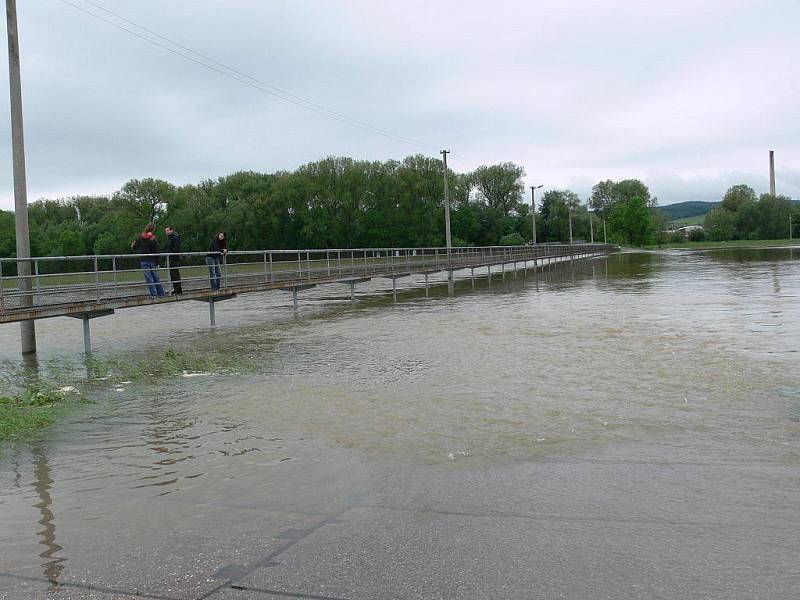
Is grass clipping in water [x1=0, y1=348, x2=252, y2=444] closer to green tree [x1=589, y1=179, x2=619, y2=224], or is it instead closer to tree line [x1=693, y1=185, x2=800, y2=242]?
tree line [x1=693, y1=185, x2=800, y2=242]

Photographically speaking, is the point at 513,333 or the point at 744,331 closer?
the point at 744,331

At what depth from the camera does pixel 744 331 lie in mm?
13891

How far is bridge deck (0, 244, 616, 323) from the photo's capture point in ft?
41.6

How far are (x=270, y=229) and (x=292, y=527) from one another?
7325 centimetres

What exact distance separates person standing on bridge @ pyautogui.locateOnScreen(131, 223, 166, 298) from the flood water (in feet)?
10.3

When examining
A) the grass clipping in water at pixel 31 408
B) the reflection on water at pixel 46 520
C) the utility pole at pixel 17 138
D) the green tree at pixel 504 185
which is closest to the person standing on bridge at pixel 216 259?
the utility pole at pixel 17 138

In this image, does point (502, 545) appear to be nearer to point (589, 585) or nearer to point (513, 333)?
point (589, 585)

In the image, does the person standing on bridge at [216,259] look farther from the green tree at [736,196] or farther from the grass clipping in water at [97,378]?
the green tree at [736,196]

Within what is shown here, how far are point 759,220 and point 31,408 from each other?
135m

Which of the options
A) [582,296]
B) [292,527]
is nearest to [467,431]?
[292,527]

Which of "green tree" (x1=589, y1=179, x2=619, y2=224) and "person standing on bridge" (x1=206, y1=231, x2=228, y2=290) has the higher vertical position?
"green tree" (x1=589, y1=179, x2=619, y2=224)

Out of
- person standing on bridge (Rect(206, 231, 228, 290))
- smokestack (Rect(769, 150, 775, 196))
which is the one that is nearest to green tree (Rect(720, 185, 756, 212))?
smokestack (Rect(769, 150, 775, 196))

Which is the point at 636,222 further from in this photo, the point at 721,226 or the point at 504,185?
the point at 504,185

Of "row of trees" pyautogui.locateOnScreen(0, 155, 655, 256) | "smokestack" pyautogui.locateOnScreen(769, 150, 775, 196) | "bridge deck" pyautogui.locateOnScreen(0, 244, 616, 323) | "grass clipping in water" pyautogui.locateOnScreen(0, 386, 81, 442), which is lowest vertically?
"grass clipping in water" pyautogui.locateOnScreen(0, 386, 81, 442)
